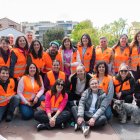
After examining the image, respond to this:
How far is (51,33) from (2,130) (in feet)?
163

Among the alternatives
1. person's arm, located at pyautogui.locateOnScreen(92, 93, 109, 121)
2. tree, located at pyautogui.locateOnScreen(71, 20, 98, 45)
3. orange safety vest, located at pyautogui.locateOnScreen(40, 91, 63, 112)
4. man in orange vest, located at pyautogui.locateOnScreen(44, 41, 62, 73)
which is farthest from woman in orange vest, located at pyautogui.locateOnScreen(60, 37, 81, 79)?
tree, located at pyautogui.locateOnScreen(71, 20, 98, 45)

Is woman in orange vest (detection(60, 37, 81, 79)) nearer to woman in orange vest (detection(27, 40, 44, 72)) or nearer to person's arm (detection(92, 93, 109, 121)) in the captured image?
woman in orange vest (detection(27, 40, 44, 72))

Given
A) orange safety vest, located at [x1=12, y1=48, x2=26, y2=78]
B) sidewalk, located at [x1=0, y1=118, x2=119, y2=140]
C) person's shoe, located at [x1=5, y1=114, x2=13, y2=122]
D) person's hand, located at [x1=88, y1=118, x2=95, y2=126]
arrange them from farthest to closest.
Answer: orange safety vest, located at [x1=12, y1=48, x2=26, y2=78] < person's shoe, located at [x1=5, y1=114, x2=13, y2=122] < person's hand, located at [x1=88, y1=118, x2=95, y2=126] < sidewalk, located at [x1=0, y1=118, x2=119, y2=140]

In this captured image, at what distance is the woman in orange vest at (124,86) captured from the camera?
21.1 feet

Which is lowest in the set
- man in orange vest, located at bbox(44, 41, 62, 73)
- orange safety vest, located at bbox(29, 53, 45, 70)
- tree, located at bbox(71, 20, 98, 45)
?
orange safety vest, located at bbox(29, 53, 45, 70)

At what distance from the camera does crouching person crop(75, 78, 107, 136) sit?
575 cm

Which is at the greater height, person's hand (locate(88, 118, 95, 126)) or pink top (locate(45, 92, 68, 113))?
pink top (locate(45, 92, 68, 113))

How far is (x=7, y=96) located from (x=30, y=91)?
525mm

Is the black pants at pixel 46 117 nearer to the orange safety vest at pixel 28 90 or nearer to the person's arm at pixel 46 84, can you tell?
the orange safety vest at pixel 28 90

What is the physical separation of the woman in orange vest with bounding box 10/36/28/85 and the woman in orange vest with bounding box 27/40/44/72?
0.14 metres

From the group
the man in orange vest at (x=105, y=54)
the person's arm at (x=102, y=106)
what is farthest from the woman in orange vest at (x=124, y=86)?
the man in orange vest at (x=105, y=54)

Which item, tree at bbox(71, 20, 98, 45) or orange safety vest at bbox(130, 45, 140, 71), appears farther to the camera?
tree at bbox(71, 20, 98, 45)

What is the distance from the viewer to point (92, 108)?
6023 millimetres

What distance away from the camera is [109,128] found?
5.96 metres
